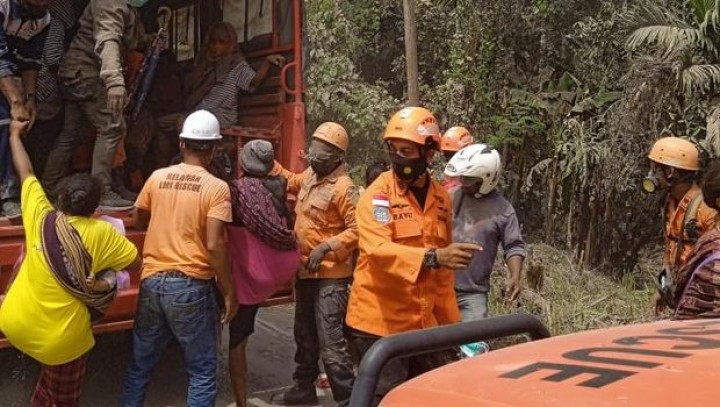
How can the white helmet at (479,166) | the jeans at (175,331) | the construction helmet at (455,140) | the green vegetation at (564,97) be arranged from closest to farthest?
the jeans at (175,331) → the white helmet at (479,166) → the construction helmet at (455,140) → the green vegetation at (564,97)

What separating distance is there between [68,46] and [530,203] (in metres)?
6.70

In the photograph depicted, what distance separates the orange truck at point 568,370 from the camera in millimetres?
1444

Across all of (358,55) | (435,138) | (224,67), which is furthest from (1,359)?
(358,55)

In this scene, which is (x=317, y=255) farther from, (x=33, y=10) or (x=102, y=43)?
(x=33, y=10)

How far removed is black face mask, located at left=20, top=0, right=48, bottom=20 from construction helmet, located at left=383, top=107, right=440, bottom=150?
2238mm

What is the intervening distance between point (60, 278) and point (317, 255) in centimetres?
134

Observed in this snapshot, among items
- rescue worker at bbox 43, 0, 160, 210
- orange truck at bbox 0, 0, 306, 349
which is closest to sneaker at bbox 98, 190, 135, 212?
rescue worker at bbox 43, 0, 160, 210

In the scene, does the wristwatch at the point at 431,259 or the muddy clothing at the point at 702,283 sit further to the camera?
the wristwatch at the point at 431,259

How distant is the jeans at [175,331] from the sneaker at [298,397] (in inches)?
35.1

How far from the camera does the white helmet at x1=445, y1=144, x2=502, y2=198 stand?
4.34 meters

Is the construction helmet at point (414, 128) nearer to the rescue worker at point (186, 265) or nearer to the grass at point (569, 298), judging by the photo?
the rescue worker at point (186, 265)

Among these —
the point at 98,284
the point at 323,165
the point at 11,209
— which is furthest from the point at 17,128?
the point at 323,165

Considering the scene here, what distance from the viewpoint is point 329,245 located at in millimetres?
4754

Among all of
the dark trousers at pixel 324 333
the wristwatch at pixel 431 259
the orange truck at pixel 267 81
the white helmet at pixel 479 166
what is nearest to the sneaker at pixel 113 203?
the orange truck at pixel 267 81
